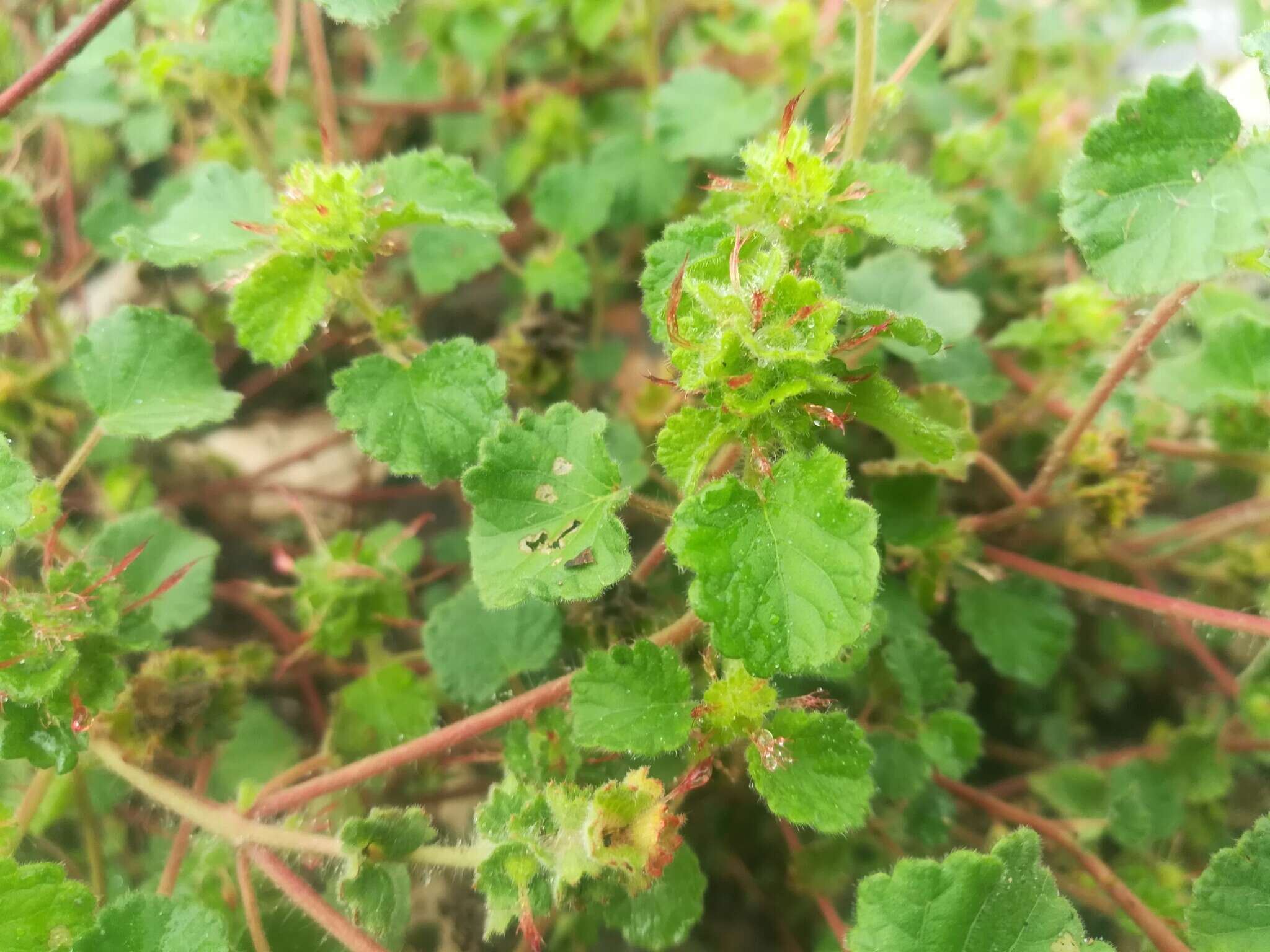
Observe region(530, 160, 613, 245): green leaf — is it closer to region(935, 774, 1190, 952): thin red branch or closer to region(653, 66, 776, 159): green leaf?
region(653, 66, 776, 159): green leaf

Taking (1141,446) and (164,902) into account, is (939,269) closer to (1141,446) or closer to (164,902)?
(1141,446)

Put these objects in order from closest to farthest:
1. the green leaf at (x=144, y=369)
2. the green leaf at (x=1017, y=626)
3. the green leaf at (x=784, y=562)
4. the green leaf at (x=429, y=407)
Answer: the green leaf at (x=784, y=562) → the green leaf at (x=429, y=407) → the green leaf at (x=144, y=369) → the green leaf at (x=1017, y=626)

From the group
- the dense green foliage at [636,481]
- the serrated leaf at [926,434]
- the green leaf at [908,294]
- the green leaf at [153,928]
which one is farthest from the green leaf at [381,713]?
the green leaf at [908,294]

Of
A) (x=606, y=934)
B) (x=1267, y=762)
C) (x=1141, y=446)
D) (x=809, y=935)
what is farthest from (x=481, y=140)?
(x=1267, y=762)

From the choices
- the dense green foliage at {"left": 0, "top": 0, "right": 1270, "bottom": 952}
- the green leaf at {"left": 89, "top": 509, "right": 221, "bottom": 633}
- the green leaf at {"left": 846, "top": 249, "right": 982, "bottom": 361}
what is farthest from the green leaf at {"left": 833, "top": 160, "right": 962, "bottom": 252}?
the green leaf at {"left": 89, "top": 509, "right": 221, "bottom": 633}

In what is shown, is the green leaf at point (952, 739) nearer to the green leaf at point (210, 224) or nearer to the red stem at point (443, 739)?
the red stem at point (443, 739)

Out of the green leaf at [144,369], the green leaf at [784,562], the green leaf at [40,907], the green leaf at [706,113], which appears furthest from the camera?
the green leaf at [706,113]

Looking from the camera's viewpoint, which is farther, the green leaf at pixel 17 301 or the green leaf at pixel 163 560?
the green leaf at pixel 163 560
